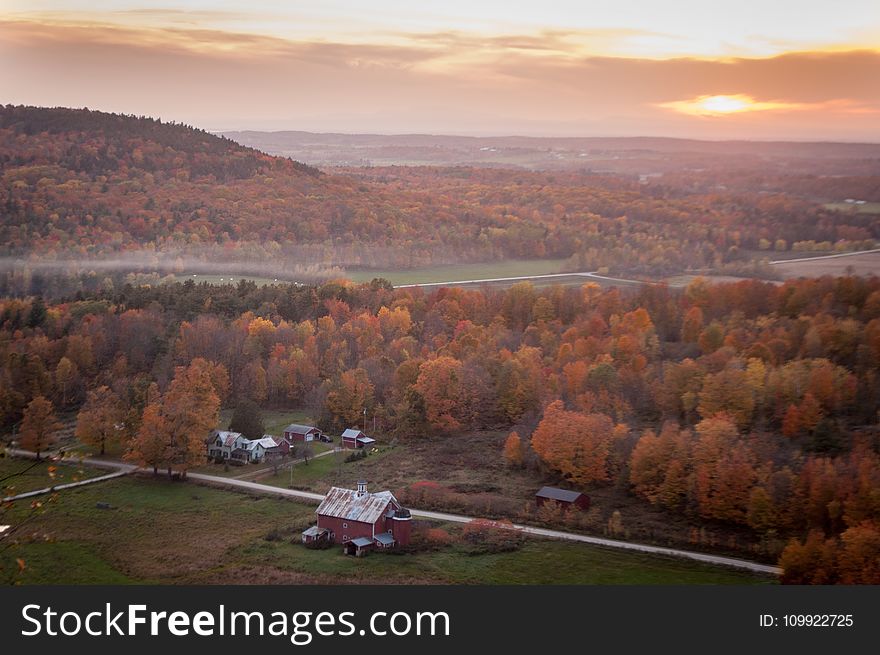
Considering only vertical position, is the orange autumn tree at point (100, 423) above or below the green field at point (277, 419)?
above

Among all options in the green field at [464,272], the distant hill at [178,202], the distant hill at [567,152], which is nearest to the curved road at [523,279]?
the green field at [464,272]

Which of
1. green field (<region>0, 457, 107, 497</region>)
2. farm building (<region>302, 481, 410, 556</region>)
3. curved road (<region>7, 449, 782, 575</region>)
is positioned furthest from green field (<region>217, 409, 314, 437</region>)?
farm building (<region>302, 481, 410, 556</region>)

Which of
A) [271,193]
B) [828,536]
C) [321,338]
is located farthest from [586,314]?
[271,193]

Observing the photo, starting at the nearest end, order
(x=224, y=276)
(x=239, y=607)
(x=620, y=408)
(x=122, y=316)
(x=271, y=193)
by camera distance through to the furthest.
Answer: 1. (x=239, y=607)
2. (x=620, y=408)
3. (x=122, y=316)
4. (x=224, y=276)
5. (x=271, y=193)

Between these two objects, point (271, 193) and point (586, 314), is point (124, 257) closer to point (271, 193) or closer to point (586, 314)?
point (271, 193)

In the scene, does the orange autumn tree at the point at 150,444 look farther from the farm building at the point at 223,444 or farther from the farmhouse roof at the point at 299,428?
the farmhouse roof at the point at 299,428
